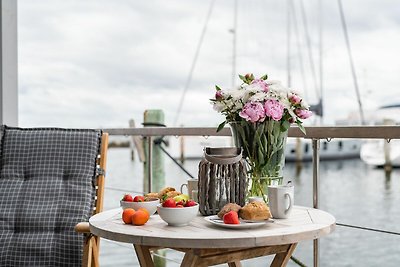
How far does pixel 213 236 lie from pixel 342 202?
15.9m

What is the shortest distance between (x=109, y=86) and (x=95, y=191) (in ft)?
50.5

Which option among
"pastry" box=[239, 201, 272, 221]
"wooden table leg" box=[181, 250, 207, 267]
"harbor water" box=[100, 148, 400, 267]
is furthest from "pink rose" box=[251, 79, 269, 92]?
"harbor water" box=[100, 148, 400, 267]

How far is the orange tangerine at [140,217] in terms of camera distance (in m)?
1.64

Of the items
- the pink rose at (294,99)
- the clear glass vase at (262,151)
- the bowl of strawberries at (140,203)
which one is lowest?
the bowl of strawberries at (140,203)

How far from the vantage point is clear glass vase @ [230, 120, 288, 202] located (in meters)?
1.86

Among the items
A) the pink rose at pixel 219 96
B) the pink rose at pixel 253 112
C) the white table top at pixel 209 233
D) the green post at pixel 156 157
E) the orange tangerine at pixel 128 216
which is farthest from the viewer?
the green post at pixel 156 157

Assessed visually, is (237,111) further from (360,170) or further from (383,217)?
(360,170)

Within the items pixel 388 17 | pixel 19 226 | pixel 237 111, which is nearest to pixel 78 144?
pixel 19 226

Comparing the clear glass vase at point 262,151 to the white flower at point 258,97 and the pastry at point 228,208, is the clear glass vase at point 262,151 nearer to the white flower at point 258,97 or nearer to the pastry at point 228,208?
the white flower at point 258,97

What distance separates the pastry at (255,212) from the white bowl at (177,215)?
15cm

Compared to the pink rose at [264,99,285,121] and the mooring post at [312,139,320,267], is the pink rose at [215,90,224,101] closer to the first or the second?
the pink rose at [264,99,285,121]

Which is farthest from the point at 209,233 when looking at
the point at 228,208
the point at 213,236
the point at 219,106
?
the point at 219,106

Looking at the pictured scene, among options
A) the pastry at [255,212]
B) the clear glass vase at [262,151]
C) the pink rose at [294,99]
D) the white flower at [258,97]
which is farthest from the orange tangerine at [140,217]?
the pink rose at [294,99]

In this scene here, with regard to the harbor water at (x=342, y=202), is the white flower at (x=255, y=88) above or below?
above
